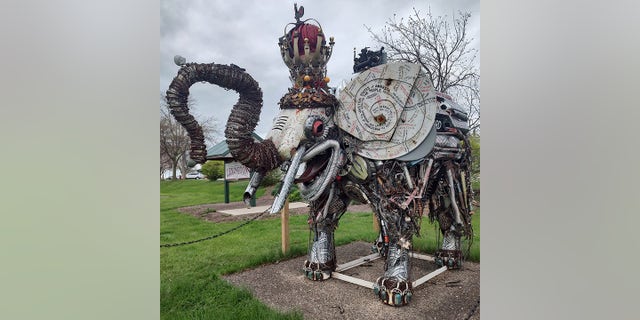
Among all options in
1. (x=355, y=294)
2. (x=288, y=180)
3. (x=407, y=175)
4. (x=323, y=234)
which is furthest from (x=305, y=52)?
(x=355, y=294)

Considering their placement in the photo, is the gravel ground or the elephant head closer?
the elephant head

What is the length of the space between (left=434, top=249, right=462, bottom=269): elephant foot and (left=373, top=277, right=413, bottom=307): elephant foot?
104 cm

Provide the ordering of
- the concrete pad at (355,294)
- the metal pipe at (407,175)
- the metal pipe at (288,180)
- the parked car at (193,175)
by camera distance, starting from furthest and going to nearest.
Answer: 1. the parked car at (193,175)
2. the metal pipe at (407,175)
3. the concrete pad at (355,294)
4. the metal pipe at (288,180)

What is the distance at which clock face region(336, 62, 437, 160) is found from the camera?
2.41 meters

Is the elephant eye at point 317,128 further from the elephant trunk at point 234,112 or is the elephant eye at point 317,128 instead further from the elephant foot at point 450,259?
the elephant foot at point 450,259

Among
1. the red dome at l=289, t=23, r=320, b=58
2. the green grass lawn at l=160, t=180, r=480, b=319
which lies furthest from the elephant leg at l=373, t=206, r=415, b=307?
the red dome at l=289, t=23, r=320, b=58

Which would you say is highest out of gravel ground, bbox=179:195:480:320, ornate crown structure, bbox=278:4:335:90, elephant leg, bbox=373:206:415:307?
ornate crown structure, bbox=278:4:335:90

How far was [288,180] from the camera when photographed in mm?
2195

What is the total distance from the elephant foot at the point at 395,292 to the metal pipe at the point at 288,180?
1.02 m

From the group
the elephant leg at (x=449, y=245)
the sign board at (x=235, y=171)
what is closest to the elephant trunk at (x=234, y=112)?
the sign board at (x=235, y=171)

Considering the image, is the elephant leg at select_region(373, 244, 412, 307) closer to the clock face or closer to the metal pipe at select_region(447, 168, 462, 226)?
the clock face

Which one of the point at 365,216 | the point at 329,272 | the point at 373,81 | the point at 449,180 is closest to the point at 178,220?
the point at 329,272

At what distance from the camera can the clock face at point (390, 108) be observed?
241cm
